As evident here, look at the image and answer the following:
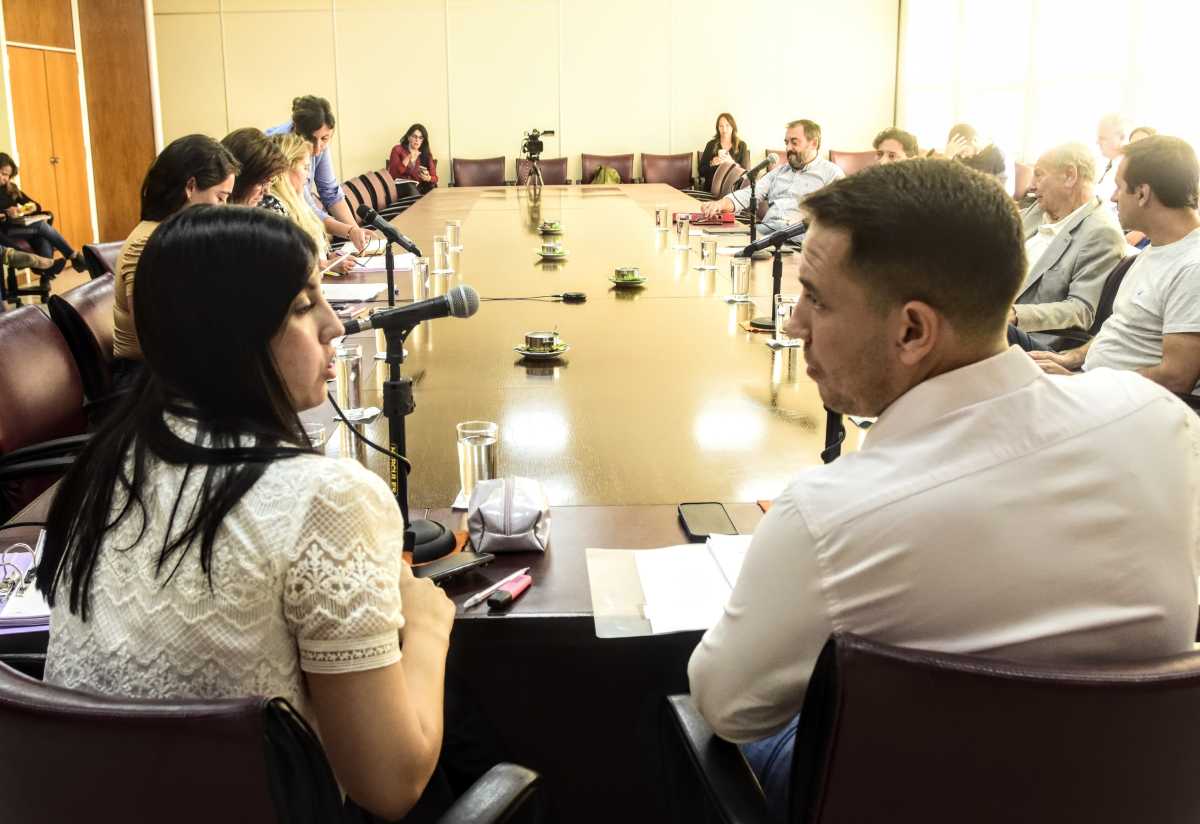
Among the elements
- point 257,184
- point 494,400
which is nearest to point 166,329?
point 494,400

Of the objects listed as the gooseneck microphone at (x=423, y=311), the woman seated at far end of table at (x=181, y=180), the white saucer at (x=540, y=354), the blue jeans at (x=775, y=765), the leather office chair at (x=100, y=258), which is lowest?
the blue jeans at (x=775, y=765)

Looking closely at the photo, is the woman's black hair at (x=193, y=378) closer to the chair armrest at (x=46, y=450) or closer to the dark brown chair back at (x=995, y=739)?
the dark brown chair back at (x=995, y=739)

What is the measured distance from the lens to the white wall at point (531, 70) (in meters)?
10.9

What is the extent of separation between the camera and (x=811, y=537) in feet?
3.15

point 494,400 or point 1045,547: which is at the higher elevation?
point 1045,547

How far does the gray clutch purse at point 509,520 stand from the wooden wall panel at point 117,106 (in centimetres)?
1000

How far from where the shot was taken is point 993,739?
85 cm

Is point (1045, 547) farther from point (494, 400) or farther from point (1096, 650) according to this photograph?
point (494, 400)

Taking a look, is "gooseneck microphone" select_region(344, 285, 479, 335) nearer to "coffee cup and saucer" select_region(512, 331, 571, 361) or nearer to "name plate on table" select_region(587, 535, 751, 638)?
"name plate on table" select_region(587, 535, 751, 638)

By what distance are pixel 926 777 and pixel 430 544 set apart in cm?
80

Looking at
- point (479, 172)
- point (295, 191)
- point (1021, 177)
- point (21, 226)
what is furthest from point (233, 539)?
point (479, 172)

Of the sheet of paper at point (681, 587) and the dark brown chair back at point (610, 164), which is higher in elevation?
the dark brown chair back at point (610, 164)

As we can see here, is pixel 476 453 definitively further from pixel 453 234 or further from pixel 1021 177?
pixel 1021 177

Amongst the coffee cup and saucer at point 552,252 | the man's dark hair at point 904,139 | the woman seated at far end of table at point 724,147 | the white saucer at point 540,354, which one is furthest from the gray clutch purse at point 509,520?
the woman seated at far end of table at point 724,147
